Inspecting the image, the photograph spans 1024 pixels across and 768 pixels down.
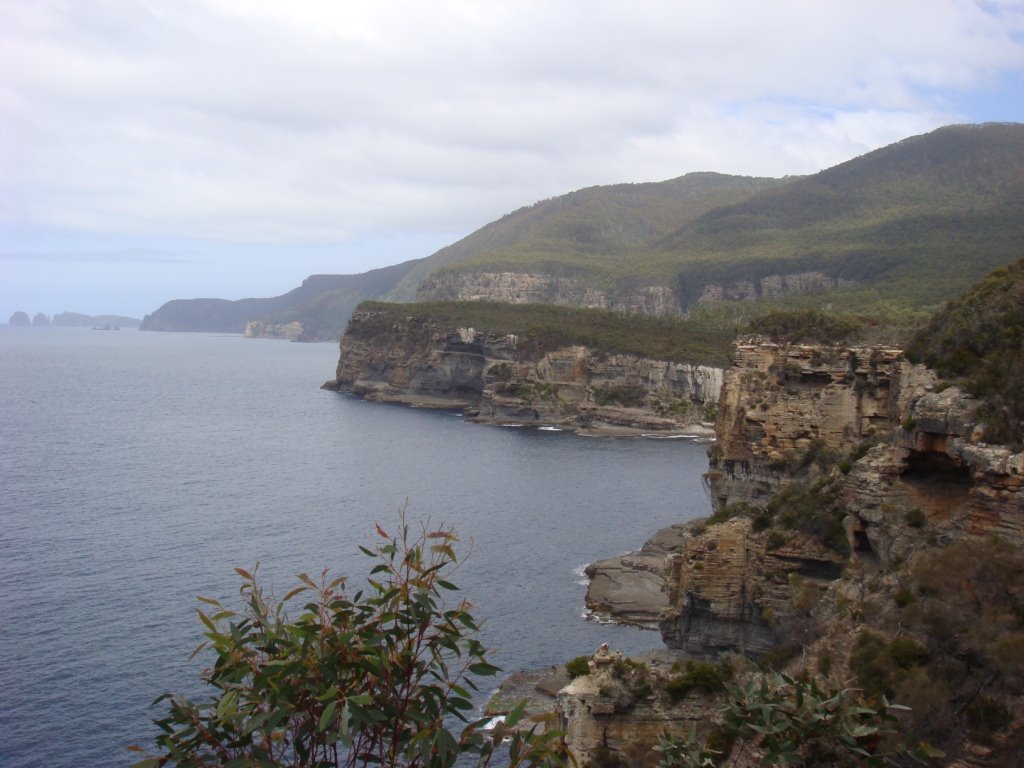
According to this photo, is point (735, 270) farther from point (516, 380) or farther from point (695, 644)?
point (695, 644)

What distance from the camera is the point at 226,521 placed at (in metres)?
67.1

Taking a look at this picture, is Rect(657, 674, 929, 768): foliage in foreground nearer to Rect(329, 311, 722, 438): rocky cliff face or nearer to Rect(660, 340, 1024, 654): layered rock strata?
Rect(660, 340, 1024, 654): layered rock strata

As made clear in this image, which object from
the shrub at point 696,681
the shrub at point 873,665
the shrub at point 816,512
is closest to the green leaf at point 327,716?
the shrub at point 873,665

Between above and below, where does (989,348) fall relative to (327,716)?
above

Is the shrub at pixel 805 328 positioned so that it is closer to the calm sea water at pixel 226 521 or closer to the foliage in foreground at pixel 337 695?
the calm sea water at pixel 226 521

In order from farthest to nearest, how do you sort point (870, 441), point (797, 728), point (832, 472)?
point (832, 472) → point (870, 441) → point (797, 728)

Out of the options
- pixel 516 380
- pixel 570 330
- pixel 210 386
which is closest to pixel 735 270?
pixel 570 330

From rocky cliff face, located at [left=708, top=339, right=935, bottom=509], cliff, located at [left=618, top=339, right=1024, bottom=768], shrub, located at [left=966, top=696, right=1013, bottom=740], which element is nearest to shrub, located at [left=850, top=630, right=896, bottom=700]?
cliff, located at [left=618, top=339, right=1024, bottom=768]

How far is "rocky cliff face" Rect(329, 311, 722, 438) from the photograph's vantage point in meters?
129

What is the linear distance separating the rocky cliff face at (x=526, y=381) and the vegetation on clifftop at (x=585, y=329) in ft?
5.22

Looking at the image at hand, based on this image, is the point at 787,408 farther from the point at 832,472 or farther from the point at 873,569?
the point at 873,569

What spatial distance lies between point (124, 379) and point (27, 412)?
64418mm

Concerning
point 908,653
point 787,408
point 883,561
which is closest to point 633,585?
point 787,408

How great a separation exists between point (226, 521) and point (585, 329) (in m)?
87.2
